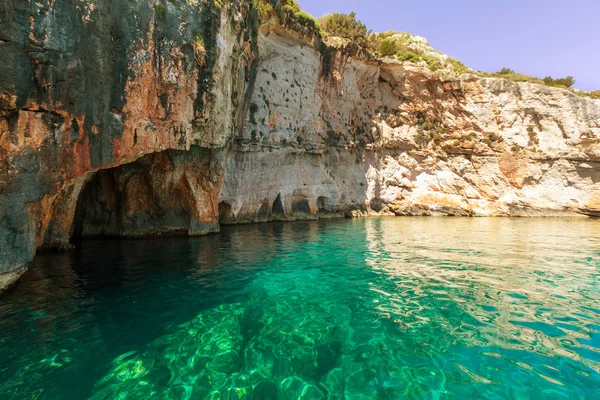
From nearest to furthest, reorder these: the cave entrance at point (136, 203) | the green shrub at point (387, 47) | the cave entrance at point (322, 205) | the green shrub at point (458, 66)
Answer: the cave entrance at point (136, 203)
the cave entrance at point (322, 205)
the green shrub at point (387, 47)
the green shrub at point (458, 66)

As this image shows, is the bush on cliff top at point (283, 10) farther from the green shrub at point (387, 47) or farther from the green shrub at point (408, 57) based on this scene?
the green shrub at point (408, 57)

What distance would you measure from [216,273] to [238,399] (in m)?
6.28

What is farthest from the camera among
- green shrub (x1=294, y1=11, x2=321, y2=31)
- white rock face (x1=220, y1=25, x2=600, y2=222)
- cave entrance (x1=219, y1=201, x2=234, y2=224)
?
white rock face (x1=220, y1=25, x2=600, y2=222)

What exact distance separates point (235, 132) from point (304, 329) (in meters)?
16.0

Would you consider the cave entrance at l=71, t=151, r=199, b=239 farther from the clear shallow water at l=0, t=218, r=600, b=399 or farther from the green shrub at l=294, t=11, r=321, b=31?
the green shrub at l=294, t=11, r=321, b=31

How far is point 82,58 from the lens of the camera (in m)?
8.27

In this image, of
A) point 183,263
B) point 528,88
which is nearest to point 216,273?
point 183,263

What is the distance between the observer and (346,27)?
105 ft

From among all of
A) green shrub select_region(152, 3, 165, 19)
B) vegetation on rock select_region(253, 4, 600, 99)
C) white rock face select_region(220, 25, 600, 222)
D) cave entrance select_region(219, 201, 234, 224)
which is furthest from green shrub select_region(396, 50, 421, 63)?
green shrub select_region(152, 3, 165, 19)

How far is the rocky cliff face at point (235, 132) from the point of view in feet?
25.0

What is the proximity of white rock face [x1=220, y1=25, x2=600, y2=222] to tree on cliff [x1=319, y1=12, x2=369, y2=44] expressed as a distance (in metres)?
2.61

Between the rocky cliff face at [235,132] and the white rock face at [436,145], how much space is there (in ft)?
0.49

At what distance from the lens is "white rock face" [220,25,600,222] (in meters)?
30.2

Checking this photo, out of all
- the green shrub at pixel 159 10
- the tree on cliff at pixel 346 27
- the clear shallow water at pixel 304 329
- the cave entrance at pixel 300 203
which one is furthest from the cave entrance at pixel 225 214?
the tree on cliff at pixel 346 27
